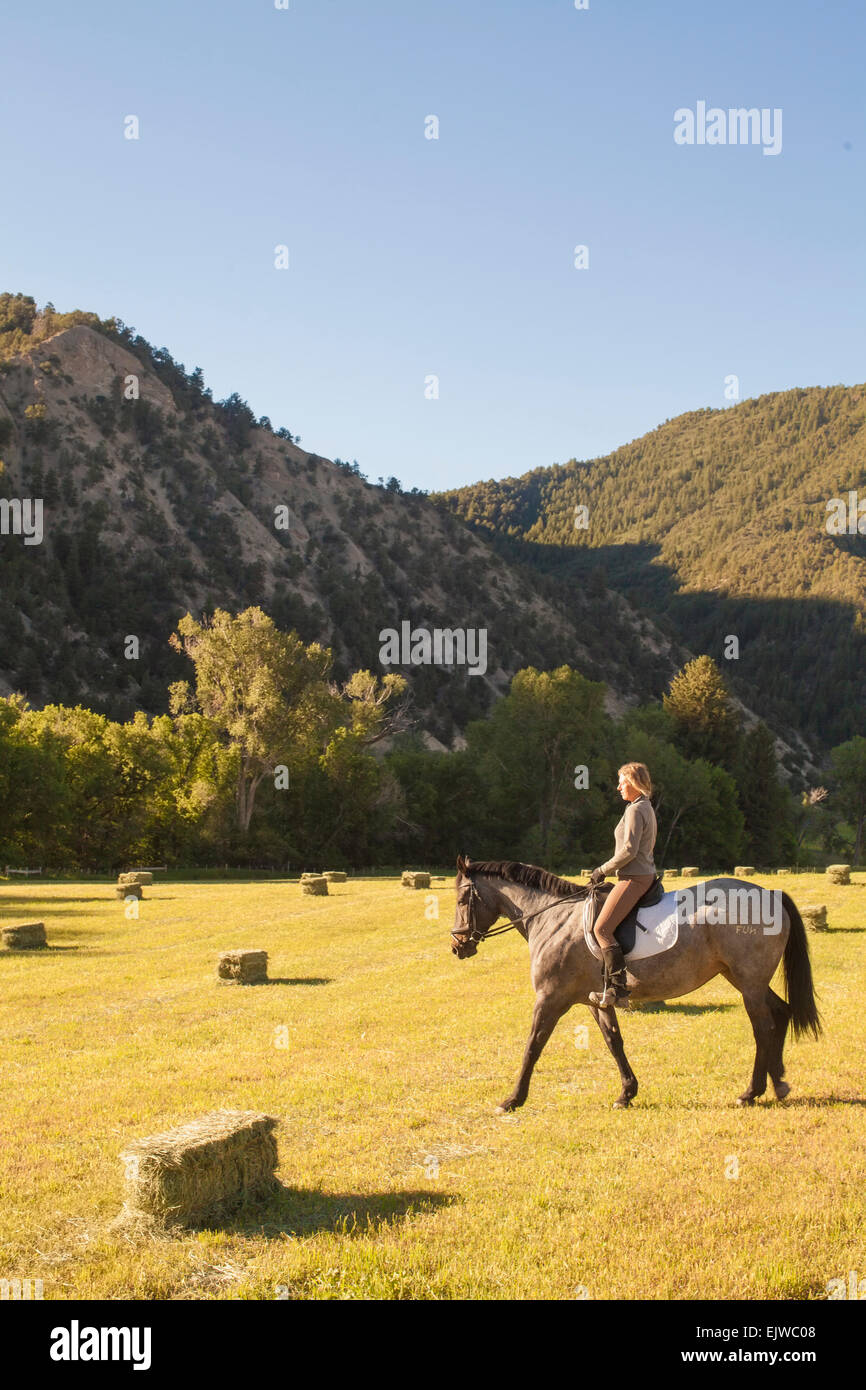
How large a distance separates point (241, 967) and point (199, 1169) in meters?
12.3

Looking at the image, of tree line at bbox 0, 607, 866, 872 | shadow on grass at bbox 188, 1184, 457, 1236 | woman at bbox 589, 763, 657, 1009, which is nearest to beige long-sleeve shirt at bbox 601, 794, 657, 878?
woman at bbox 589, 763, 657, 1009

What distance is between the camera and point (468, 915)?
1227 centimetres

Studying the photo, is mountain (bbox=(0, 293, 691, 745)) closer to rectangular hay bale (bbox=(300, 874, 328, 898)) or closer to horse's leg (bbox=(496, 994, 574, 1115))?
rectangular hay bale (bbox=(300, 874, 328, 898))

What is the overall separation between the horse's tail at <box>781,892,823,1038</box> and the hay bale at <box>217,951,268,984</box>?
456 inches

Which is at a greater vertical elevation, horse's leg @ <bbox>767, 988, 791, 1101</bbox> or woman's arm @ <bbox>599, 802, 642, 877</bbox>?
woman's arm @ <bbox>599, 802, 642, 877</bbox>

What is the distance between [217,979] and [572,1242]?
561 inches

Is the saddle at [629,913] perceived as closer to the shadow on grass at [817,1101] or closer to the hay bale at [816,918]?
the shadow on grass at [817,1101]

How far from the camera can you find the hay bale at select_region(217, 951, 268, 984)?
65.0ft

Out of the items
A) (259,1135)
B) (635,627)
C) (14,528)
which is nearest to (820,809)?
(635,627)

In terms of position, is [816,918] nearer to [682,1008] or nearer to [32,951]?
[682,1008]

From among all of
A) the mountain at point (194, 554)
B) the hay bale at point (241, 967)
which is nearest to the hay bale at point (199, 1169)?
the hay bale at point (241, 967)
